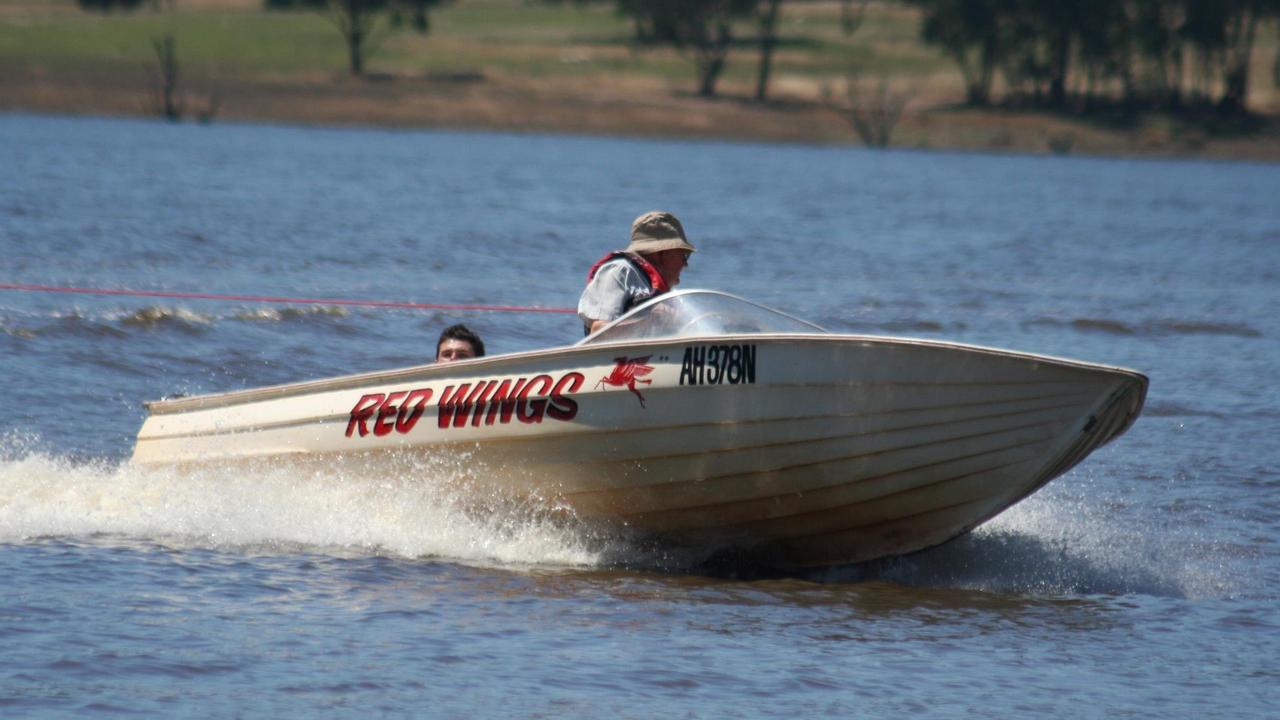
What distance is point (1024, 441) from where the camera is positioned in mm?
8352

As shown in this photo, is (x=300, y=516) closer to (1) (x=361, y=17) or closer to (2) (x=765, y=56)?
(2) (x=765, y=56)

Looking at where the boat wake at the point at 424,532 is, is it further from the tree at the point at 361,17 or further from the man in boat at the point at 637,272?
the tree at the point at 361,17

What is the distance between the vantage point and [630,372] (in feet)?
28.0

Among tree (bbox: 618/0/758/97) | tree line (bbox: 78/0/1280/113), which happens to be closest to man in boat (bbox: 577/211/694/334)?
tree line (bbox: 78/0/1280/113)

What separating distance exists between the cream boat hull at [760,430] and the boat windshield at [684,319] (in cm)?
20

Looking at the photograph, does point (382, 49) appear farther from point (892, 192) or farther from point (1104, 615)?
point (1104, 615)

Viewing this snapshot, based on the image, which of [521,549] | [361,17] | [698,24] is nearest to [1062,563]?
[521,549]

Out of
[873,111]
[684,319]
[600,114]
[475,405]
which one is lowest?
[600,114]

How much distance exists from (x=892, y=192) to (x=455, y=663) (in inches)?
1706

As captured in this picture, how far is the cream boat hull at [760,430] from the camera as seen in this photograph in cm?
827

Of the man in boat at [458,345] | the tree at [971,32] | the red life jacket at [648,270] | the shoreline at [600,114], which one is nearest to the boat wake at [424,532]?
the man in boat at [458,345]

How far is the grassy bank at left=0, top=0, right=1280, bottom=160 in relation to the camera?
73062mm

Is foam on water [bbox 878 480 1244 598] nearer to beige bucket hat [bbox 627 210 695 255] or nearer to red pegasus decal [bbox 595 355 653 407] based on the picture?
red pegasus decal [bbox 595 355 653 407]

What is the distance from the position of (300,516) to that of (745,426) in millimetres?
2611
